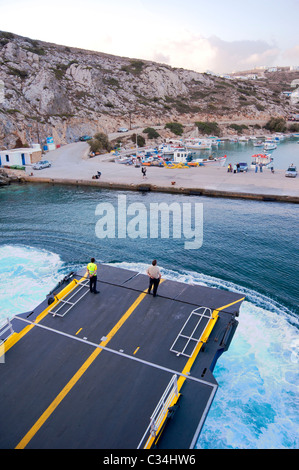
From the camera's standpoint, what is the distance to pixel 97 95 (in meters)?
79.1

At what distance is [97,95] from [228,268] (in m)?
74.6

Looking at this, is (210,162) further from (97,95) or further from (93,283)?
(97,95)

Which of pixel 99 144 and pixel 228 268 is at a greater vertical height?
pixel 99 144

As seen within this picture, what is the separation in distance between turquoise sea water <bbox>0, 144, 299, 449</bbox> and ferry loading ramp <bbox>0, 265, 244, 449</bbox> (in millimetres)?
1821

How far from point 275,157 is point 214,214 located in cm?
4150

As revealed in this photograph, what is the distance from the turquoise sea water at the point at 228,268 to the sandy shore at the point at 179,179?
6.40ft

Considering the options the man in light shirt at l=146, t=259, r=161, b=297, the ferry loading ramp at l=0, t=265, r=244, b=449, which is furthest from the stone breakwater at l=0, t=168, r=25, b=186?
the man in light shirt at l=146, t=259, r=161, b=297

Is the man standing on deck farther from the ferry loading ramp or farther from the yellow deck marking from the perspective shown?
the yellow deck marking

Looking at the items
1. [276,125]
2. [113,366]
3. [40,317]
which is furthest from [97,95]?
[113,366]

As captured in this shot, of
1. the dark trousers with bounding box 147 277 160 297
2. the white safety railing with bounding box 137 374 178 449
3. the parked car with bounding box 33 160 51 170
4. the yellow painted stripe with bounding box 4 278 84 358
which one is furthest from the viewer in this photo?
the parked car with bounding box 33 160 51 170

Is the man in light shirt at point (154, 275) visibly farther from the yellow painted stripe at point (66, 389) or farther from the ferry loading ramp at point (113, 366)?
the yellow painted stripe at point (66, 389)

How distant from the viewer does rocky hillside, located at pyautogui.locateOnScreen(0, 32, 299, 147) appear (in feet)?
195
